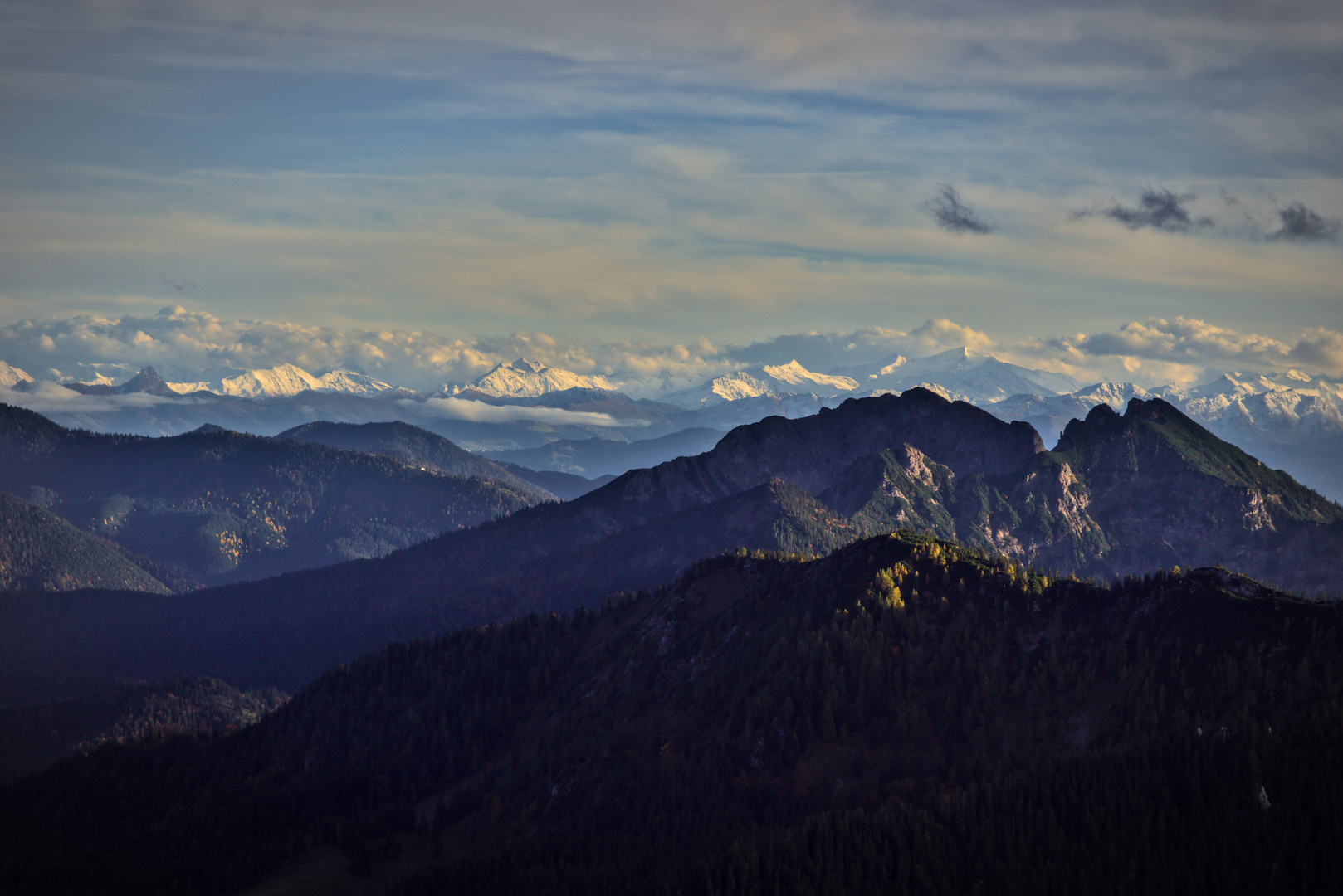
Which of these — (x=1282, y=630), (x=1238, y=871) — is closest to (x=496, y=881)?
(x=1238, y=871)

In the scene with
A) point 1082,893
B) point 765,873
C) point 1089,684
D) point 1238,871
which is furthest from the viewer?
point 1089,684

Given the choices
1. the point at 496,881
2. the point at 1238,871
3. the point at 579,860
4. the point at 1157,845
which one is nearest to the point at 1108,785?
the point at 1157,845

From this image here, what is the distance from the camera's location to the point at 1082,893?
139m

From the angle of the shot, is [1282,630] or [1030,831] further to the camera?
[1282,630]

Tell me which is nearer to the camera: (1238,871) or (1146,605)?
(1238,871)

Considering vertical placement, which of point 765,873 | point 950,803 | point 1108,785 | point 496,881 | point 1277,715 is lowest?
point 496,881

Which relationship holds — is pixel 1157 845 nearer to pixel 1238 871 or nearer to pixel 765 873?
pixel 1238 871

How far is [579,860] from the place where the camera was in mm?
199375

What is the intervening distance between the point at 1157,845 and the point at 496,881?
11633 cm

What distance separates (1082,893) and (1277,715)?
132ft

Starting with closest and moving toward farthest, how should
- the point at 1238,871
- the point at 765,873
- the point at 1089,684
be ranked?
the point at 1238,871 → the point at 765,873 → the point at 1089,684

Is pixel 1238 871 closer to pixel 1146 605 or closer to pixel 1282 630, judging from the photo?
pixel 1282 630

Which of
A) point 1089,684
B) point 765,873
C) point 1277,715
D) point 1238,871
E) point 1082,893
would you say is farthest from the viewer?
point 1089,684

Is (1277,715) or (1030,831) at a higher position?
(1277,715)
